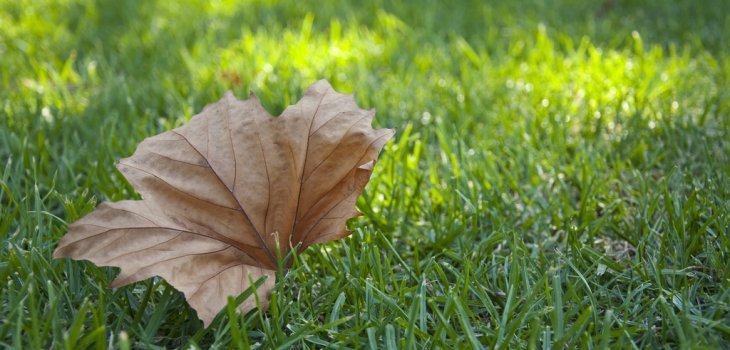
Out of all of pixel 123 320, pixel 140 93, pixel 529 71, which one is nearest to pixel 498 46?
pixel 529 71

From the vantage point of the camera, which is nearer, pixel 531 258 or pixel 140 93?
pixel 531 258

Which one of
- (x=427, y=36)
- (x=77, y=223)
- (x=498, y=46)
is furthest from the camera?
(x=427, y=36)

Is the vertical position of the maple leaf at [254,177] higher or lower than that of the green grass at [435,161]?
higher

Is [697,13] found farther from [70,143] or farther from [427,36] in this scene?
[70,143]

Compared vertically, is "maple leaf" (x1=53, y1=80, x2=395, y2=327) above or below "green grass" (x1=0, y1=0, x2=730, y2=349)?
above
